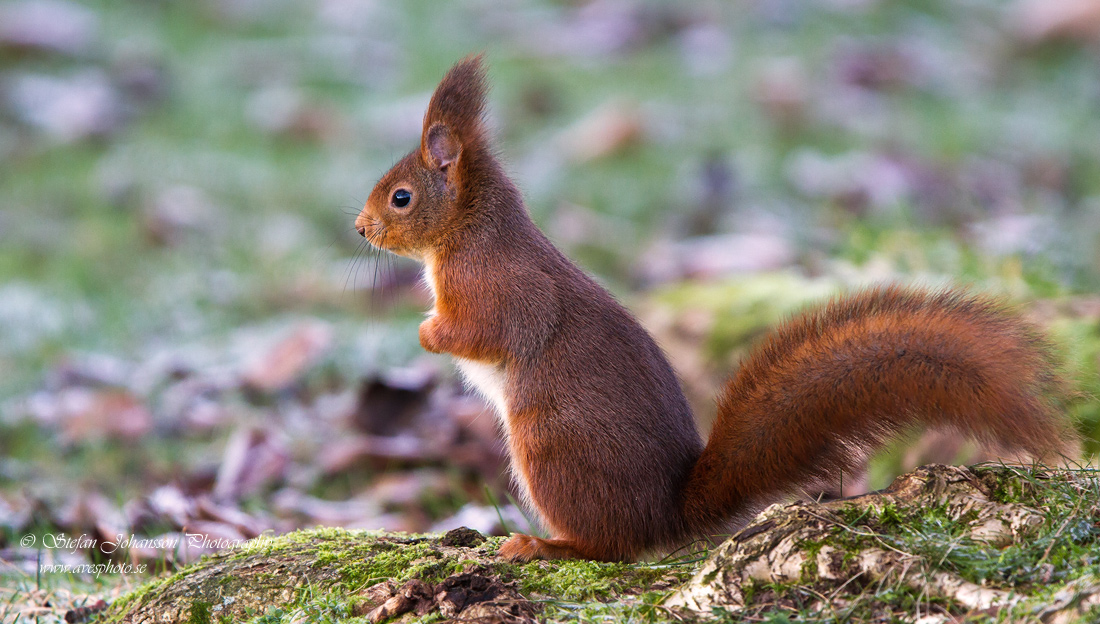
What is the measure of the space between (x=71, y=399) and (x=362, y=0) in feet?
19.7

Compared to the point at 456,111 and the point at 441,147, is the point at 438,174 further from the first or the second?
the point at 456,111

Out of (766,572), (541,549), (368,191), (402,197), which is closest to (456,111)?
(402,197)

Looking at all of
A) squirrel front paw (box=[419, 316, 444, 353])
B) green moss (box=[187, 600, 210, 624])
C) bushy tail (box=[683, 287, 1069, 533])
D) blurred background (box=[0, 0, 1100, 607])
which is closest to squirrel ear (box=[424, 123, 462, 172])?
blurred background (box=[0, 0, 1100, 607])

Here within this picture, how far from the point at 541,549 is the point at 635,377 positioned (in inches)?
15.6

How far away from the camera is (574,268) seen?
2.36m

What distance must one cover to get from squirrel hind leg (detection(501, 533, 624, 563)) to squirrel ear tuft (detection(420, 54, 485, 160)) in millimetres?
948

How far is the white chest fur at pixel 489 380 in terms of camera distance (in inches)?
86.0

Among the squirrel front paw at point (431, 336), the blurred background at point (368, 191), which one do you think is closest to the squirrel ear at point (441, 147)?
the blurred background at point (368, 191)

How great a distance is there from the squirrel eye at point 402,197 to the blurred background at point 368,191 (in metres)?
0.28

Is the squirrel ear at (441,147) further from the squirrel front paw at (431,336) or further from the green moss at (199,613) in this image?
the green moss at (199,613)

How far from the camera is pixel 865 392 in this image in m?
1.77

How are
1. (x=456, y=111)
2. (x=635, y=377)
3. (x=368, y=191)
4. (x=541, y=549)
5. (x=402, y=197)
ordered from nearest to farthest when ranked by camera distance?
(x=541, y=549) → (x=635, y=377) → (x=456, y=111) → (x=402, y=197) → (x=368, y=191)

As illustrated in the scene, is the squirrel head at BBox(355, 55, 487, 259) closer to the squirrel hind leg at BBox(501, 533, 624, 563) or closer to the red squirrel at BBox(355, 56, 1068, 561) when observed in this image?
the red squirrel at BBox(355, 56, 1068, 561)

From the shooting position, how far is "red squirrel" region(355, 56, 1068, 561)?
173 centimetres
